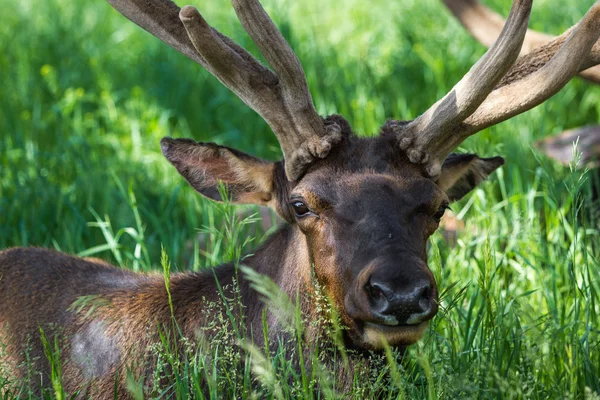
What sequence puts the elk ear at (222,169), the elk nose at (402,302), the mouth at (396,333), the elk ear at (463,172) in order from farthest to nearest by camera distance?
the elk ear at (463,172)
the elk ear at (222,169)
the mouth at (396,333)
the elk nose at (402,302)

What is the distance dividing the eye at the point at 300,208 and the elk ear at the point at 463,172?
0.74m

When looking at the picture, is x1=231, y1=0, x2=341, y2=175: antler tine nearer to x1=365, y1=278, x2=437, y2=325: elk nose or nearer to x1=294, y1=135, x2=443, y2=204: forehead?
x1=294, y1=135, x2=443, y2=204: forehead

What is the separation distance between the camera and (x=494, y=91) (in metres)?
4.08

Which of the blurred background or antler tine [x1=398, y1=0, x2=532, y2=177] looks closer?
antler tine [x1=398, y1=0, x2=532, y2=177]

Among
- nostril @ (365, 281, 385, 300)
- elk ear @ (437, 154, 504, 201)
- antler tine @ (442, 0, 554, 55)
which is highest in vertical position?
antler tine @ (442, 0, 554, 55)

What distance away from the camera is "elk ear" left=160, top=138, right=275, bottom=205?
4.12 meters

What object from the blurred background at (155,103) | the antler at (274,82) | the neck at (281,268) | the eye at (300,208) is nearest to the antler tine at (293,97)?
the antler at (274,82)

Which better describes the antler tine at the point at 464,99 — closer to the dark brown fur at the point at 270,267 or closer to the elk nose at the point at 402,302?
the dark brown fur at the point at 270,267

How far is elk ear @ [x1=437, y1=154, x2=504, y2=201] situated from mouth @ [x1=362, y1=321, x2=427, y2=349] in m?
1.04

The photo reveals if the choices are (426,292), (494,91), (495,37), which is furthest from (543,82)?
(495,37)

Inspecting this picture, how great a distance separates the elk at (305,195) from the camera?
3521mm

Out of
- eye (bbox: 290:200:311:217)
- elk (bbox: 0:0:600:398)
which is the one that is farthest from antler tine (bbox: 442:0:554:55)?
eye (bbox: 290:200:311:217)

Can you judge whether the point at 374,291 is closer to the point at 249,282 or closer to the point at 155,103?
the point at 249,282

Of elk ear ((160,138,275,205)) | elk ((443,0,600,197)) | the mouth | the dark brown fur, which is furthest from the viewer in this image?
elk ((443,0,600,197))
